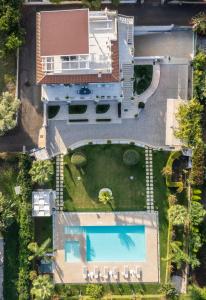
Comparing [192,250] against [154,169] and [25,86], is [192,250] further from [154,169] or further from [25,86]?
[25,86]

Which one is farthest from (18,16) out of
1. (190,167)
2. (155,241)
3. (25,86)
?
(155,241)

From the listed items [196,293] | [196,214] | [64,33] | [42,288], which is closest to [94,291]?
[42,288]

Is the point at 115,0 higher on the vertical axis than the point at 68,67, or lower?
higher

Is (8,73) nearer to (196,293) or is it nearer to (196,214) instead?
(196,214)

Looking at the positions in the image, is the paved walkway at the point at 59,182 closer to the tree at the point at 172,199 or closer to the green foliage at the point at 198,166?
the tree at the point at 172,199

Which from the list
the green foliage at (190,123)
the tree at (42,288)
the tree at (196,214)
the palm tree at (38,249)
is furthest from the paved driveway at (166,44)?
the tree at (42,288)
